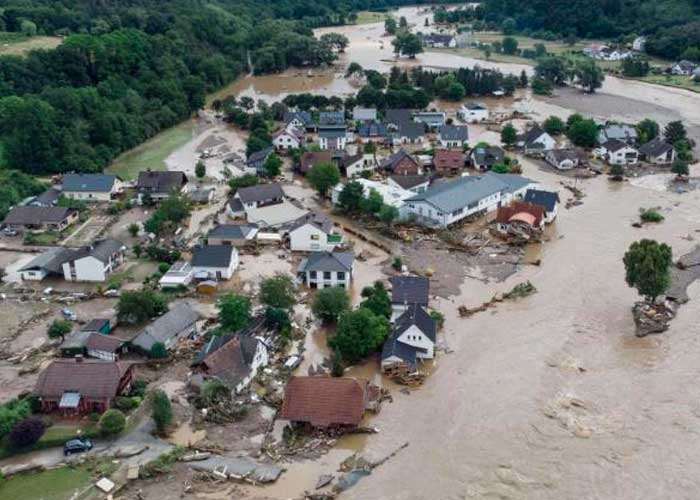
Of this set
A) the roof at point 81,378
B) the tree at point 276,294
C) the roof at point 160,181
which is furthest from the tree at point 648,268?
the roof at point 160,181

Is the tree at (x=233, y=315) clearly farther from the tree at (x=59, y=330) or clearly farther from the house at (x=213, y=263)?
the tree at (x=59, y=330)

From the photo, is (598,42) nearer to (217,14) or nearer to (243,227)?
(217,14)

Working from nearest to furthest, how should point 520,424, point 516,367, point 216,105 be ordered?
1. point 520,424
2. point 516,367
3. point 216,105

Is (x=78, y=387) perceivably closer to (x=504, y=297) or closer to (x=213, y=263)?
(x=213, y=263)

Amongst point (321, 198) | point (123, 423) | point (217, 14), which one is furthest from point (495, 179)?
point (217, 14)

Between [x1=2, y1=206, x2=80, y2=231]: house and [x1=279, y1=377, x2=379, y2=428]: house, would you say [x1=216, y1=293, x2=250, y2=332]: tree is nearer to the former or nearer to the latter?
[x1=279, y1=377, x2=379, y2=428]: house

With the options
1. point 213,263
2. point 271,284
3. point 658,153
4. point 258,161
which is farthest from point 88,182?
point 658,153
